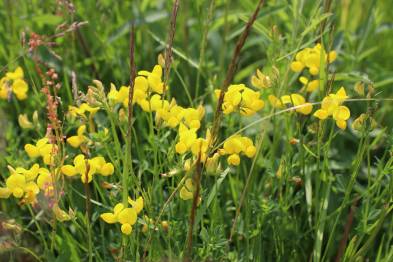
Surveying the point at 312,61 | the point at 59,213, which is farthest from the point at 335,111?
the point at 59,213

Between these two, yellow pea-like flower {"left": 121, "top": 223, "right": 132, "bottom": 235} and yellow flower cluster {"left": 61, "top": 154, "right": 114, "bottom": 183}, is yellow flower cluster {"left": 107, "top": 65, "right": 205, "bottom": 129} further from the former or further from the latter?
yellow pea-like flower {"left": 121, "top": 223, "right": 132, "bottom": 235}

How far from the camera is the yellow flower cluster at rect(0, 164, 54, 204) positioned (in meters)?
1.41

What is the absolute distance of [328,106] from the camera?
1499 millimetres

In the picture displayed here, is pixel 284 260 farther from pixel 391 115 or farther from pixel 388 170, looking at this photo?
pixel 391 115

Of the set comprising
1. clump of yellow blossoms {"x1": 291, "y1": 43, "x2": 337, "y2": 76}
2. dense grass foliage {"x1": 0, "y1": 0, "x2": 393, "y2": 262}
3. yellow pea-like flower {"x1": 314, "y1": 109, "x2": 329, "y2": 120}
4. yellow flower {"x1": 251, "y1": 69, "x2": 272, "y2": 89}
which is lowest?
dense grass foliage {"x1": 0, "y1": 0, "x2": 393, "y2": 262}

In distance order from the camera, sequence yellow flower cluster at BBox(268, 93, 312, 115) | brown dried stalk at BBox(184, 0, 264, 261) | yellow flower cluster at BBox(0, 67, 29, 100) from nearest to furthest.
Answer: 1. brown dried stalk at BBox(184, 0, 264, 261)
2. yellow flower cluster at BBox(268, 93, 312, 115)
3. yellow flower cluster at BBox(0, 67, 29, 100)

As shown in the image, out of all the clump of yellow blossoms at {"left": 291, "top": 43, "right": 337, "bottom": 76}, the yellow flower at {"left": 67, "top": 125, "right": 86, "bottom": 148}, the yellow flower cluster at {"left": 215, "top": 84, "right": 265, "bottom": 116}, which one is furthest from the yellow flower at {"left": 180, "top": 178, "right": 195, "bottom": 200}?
the clump of yellow blossoms at {"left": 291, "top": 43, "right": 337, "bottom": 76}

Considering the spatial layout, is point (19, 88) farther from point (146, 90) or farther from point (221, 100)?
point (221, 100)

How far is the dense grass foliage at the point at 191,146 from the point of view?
4.66 ft

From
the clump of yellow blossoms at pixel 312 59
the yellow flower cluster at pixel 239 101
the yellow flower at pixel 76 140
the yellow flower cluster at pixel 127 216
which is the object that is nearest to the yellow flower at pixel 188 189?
the yellow flower cluster at pixel 127 216

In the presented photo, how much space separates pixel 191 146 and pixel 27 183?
38 cm

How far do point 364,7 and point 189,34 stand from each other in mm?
782

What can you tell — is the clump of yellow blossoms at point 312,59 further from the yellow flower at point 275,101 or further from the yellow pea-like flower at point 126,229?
the yellow pea-like flower at point 126,229

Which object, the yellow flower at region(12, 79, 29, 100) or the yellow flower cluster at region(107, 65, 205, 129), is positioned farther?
the yellow flower at region(12, 79, 29, 100)
